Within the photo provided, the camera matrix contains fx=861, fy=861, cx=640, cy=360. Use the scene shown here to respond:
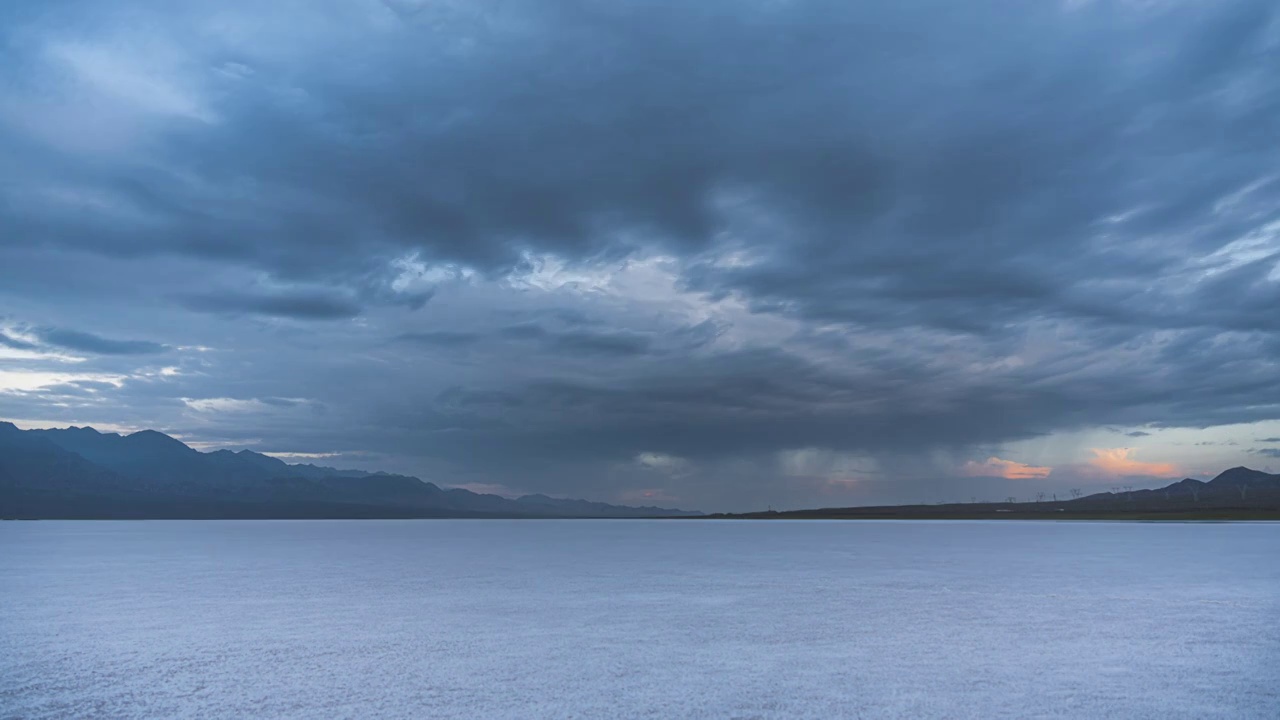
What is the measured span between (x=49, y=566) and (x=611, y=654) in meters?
45.4

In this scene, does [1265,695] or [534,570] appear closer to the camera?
[1265,695]

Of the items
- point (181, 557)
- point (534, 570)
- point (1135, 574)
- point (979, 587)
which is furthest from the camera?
point (181, 557)

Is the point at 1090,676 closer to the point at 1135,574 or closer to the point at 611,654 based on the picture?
the point at 611,654

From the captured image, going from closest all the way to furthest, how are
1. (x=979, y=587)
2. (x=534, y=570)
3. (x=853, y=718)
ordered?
1. (x=853, y=718)
2. (x=979, y=587)
3. (x=534, y=570)

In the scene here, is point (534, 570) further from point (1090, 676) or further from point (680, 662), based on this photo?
point (1090, 676)

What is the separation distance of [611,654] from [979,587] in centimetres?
2059

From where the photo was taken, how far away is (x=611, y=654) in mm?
18156

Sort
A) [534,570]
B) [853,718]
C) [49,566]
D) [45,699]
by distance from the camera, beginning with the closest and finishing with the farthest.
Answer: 1. [853,718]
2. [45,699]
3. [534,570]
4. [49,566]

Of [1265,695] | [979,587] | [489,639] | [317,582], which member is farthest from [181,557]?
[1265,695]

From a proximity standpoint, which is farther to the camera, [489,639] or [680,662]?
[489,639]

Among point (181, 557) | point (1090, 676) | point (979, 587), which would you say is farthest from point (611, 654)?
point (181, 557)

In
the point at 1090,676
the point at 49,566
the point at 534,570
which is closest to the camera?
the point at 1090,676

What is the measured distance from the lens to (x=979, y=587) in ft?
109

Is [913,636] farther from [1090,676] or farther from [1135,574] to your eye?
[1135,574]
